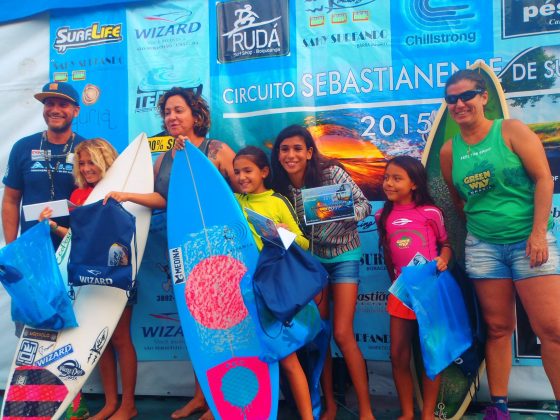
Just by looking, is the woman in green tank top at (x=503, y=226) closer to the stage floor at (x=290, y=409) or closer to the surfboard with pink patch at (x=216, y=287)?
the stage floor at (x=290, y=409)

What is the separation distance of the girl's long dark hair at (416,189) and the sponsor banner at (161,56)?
1.43 metres

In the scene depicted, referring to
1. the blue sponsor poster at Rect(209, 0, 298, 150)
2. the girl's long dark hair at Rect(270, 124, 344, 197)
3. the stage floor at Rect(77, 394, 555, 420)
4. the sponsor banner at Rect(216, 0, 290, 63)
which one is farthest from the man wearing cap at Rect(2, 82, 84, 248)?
the girl's long dark hair at Rect(270, 124, 344, 197)

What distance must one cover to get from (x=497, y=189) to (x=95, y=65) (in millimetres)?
2657

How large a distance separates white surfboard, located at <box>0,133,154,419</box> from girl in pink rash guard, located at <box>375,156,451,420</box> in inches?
53.6

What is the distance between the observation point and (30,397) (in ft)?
9.06

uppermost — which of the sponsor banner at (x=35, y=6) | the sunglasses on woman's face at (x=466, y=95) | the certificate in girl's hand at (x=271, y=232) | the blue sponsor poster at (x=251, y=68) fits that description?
the sponsor banner at (x=35, y=6)

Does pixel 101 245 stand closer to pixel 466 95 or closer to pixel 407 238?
pixel 407 238

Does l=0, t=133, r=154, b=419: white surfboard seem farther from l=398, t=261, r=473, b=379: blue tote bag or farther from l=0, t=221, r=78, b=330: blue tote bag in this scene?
l=398, t=261, r=473, b=379: blue tote bag

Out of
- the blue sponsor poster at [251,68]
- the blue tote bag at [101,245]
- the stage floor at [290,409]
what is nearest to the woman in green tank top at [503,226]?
the stage floor at [290,409]

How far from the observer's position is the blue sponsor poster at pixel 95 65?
3.56 m

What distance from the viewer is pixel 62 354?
110 inches

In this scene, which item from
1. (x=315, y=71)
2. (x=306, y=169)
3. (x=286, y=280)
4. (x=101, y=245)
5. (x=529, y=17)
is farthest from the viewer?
(x=315, y=71)

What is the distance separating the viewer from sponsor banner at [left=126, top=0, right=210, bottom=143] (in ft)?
11.4

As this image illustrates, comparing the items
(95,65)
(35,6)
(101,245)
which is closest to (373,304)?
(101,245)
